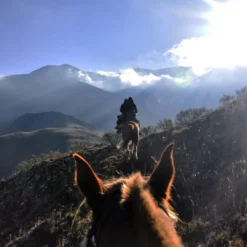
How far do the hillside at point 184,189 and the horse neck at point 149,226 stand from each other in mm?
2265

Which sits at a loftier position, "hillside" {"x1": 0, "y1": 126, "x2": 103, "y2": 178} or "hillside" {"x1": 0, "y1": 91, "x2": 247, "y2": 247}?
"hillside" {"x1": 0, "y1": 91, "x2": 247, "y2": 247}

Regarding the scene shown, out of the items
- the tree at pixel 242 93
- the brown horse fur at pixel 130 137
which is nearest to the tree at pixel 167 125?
the brown horse fur at pixel 130 137

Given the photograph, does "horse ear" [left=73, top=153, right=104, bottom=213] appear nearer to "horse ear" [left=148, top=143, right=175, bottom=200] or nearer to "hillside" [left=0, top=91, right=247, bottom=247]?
"horse ear" [left=148, top=143, right=175, bottom=200]

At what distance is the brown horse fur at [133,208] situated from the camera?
1557 mm

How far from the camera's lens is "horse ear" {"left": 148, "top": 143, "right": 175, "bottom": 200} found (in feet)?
7.06

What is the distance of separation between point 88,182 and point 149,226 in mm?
620

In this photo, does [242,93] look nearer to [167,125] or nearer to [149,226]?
[167,125]

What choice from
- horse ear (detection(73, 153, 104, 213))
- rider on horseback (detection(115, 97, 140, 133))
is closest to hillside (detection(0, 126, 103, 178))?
rider on horseback (detection(115, 97, 140, 133))

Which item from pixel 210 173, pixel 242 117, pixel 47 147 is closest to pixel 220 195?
pixel 210 173

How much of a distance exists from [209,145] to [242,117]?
169 cm

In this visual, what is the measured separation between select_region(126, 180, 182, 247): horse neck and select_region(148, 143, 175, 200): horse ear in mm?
404

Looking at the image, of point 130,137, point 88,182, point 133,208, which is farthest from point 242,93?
point 133,208

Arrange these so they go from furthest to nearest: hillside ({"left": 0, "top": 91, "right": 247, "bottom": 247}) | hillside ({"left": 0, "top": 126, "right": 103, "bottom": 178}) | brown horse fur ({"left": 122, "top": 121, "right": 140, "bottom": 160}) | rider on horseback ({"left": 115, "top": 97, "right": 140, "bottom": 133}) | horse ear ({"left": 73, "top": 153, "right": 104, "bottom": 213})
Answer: hillside ({"left": 0, "top": 126, "right": 103, "bottom": 178}) → rider on horseback ({"left": 115, "top": 97, "right": 140, "bottom": 133}) → brown horse fur ({"left": 122, "top": 121, "right": 140, "bottom": 160}) → hillside ({"left": 0, "top": 91, "right": 247, "bottom": 247}) → horse ear ({"left": 73, "top": 153, "right": 104, "bottom": 213})

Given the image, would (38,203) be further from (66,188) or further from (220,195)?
(220,195)
